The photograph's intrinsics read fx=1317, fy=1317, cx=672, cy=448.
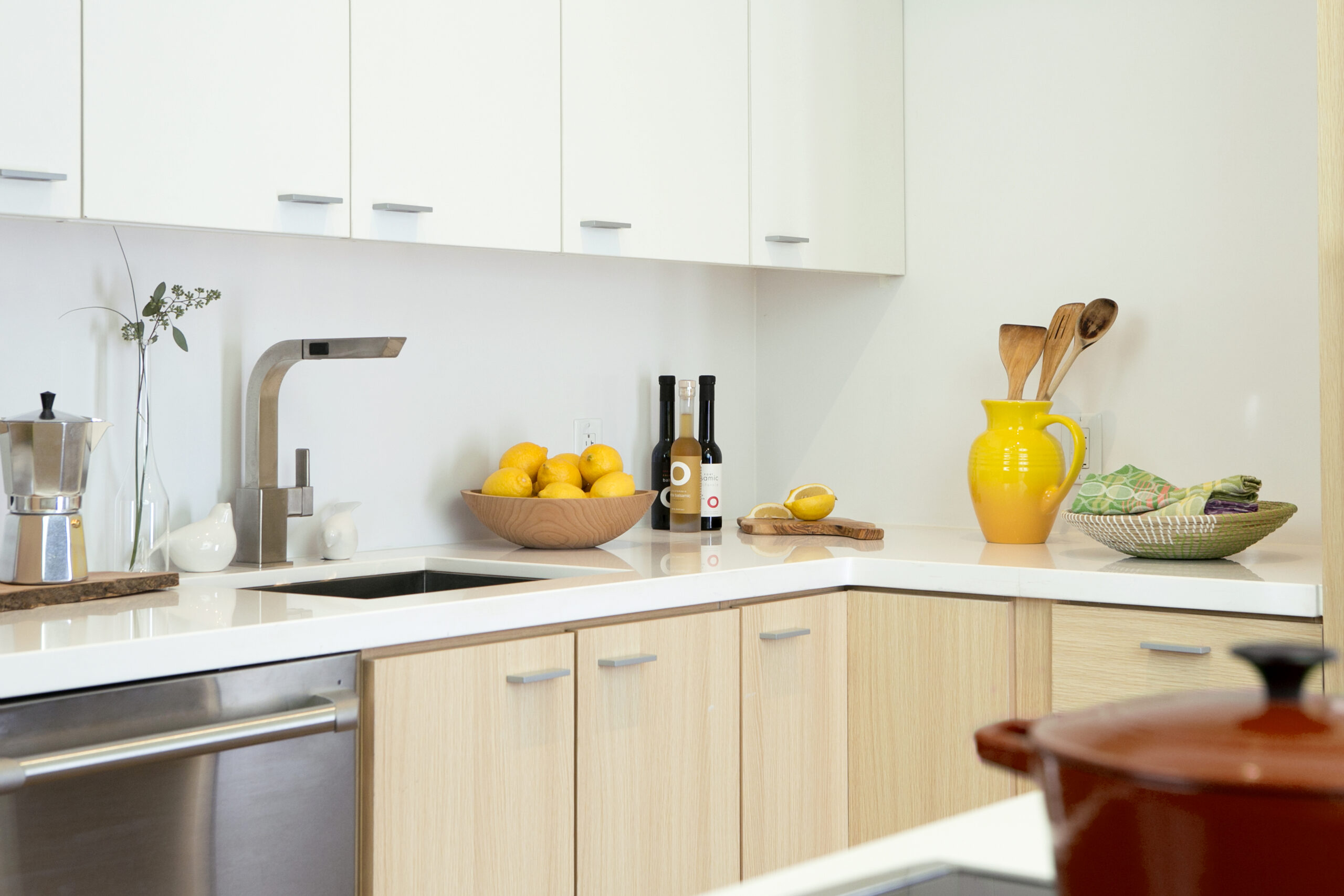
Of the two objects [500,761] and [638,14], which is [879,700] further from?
[638,14]

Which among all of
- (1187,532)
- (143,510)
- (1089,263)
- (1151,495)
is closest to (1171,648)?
(1187,532)

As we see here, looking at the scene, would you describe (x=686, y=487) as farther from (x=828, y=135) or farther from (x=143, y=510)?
(x=143, y=510)

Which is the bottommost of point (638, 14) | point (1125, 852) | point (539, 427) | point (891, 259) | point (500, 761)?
point (500, 761)

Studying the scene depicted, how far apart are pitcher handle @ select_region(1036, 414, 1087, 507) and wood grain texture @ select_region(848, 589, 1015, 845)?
Answer: 0.36 metres

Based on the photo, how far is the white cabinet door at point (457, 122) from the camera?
1.88 metres

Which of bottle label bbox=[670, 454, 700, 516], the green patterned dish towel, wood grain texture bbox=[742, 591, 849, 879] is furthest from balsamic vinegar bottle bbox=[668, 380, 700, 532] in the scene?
the green patterned dish towel

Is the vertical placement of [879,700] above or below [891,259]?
below

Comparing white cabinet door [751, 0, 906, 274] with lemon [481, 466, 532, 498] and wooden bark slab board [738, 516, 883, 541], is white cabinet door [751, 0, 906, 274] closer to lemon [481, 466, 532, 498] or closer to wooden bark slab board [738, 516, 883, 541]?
wooden bark slab board [738, 516, 883, 541]

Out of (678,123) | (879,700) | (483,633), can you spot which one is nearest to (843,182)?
(678,123)

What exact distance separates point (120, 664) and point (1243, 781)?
1.18m

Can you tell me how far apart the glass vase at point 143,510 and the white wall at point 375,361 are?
0.16 ft

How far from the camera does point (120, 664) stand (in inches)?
51.4

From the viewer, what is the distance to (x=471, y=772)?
1.61m

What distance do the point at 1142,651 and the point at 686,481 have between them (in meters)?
0.98
